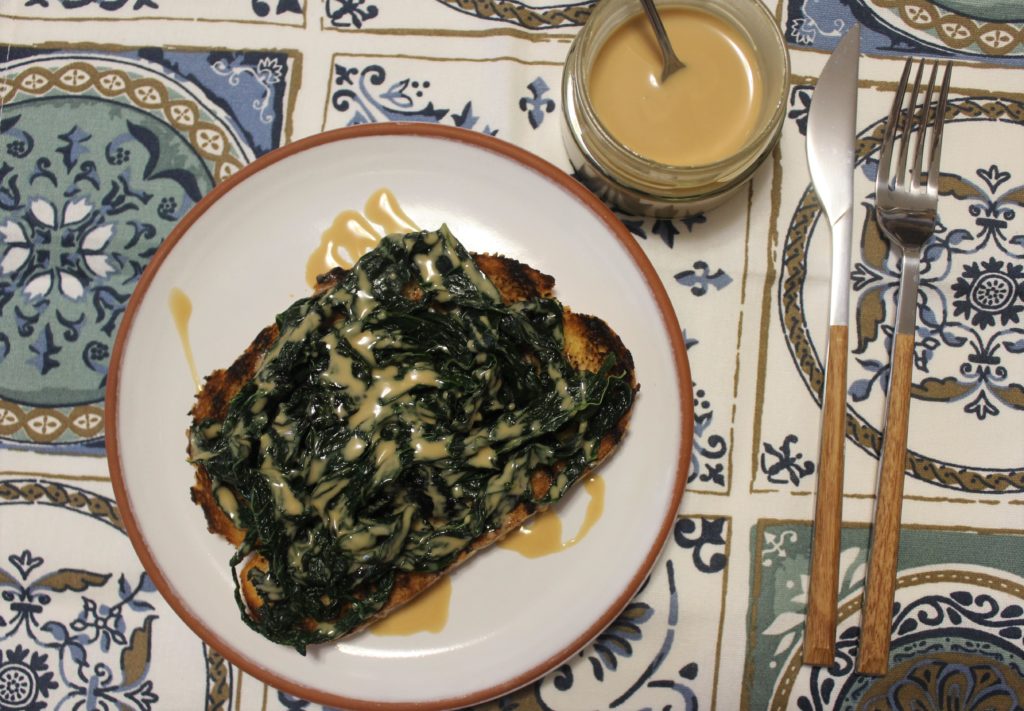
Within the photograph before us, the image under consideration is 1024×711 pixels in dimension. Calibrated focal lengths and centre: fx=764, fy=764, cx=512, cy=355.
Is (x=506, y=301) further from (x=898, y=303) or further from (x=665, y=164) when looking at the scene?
(x=898, y=303)

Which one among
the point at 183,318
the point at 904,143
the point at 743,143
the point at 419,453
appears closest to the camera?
the point at 419,453

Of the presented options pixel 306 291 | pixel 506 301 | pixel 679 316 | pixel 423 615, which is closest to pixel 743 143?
pixel 679 316

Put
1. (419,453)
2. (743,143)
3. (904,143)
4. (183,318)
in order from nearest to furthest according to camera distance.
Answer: (419,453) → (743,143) → (183,318) → (904,143)

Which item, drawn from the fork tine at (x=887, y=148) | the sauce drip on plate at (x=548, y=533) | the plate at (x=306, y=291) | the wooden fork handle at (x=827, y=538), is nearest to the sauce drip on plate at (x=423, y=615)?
the plate at (x=306, y=291)

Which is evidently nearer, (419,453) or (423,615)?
(419,453)

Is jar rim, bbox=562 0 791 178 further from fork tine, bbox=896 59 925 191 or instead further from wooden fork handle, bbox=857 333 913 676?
wooden fork handle, bbox=857 333 913 676

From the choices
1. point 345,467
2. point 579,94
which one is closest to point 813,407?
point 579,94

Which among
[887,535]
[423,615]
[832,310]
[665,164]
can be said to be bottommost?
[423,615]
